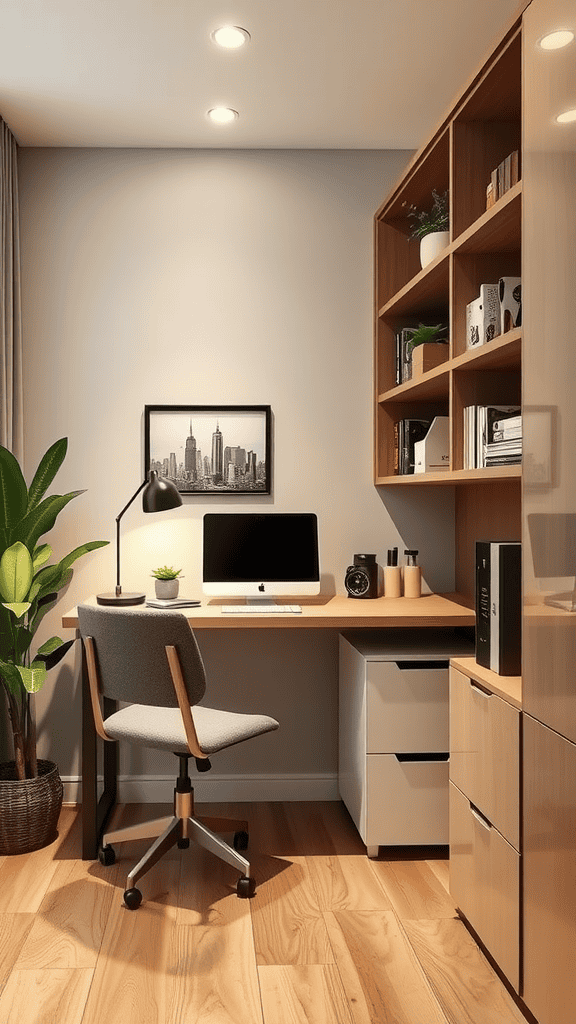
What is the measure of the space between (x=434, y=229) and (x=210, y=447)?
1.26 meters

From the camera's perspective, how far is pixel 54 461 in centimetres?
312

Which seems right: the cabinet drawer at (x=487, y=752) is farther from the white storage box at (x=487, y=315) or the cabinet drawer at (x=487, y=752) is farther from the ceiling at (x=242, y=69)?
the ceiling at (x=242, y=69)

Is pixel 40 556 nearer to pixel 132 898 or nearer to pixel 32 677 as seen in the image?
pixel 32 677

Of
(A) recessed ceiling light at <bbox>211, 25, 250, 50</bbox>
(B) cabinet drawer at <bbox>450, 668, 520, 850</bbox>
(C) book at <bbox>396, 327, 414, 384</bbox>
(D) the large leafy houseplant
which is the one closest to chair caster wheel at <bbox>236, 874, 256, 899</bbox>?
(B) cabinet drawer at <bbox>450, 668, 520, 850</bbox>

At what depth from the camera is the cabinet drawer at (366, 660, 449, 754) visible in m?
2.90

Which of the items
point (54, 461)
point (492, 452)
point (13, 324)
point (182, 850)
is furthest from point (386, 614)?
point (13, 324)

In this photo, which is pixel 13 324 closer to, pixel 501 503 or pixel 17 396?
pixel 17 396

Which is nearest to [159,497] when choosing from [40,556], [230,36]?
[40,556]

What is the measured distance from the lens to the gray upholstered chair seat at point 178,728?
2.60m

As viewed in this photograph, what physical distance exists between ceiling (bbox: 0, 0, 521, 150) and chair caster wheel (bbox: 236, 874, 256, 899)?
2453 millimetres

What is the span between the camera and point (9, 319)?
11.0 feet

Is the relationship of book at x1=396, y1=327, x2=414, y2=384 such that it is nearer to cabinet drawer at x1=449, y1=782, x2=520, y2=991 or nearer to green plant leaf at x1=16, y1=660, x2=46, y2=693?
cabinet drawer at x1=449, y1=782, x2=520, y2=991

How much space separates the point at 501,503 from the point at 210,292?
1.52m

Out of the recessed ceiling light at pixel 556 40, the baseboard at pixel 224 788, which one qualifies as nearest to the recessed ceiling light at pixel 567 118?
the recessed ceiling light at pixel 556 40
